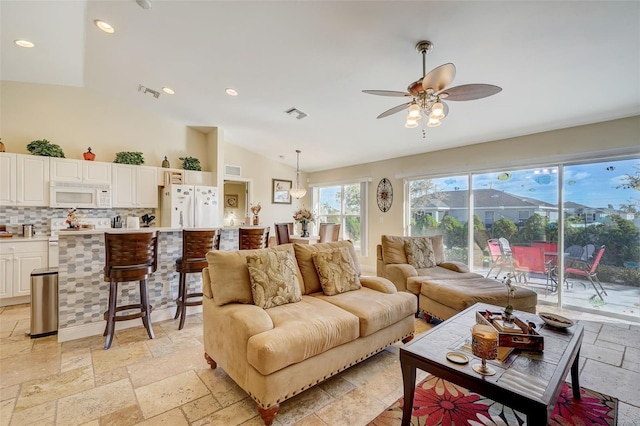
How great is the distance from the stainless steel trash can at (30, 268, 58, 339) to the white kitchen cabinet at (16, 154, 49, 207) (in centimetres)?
208

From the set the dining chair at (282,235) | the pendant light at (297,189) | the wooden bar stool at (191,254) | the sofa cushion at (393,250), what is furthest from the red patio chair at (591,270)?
the wooden bar stool at (191,254)

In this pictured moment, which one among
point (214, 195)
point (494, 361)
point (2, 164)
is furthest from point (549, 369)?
point (2, 164)

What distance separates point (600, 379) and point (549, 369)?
4.58ft

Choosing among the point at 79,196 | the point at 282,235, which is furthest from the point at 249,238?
the point at 79,196

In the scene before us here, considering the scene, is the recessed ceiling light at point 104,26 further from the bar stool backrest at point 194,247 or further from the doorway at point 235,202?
the doorway at point 235,202

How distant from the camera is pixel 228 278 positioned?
7.46ft

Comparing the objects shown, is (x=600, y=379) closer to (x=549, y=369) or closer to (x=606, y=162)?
(x=549, y=369)

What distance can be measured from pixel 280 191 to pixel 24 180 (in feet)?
15.7

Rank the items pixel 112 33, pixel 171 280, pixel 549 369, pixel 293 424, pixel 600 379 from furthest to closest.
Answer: pixel 171 280, pixel 112 33, pixel 600 379, pixel 293 424, pixel 549 369

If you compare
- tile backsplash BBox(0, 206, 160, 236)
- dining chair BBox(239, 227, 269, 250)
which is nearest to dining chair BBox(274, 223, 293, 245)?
dining chair BBox(239, 227, 269, 250)

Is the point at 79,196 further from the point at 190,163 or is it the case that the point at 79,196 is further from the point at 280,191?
the point at 280,191

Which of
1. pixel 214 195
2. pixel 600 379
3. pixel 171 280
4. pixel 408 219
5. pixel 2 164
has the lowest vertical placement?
pixel 600 379

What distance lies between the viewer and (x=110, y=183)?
16.2 ft

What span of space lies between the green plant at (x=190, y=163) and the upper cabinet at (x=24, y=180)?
6.61 ft
